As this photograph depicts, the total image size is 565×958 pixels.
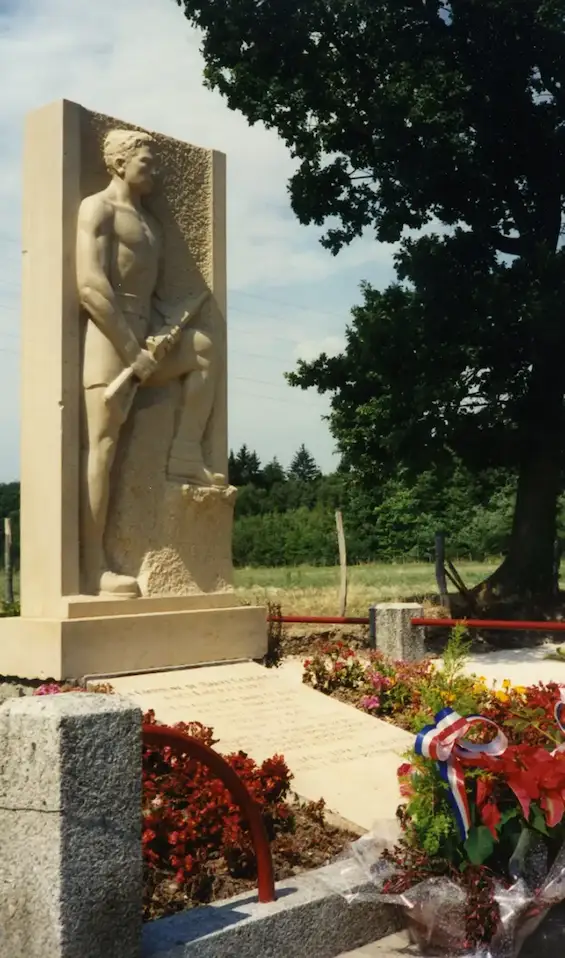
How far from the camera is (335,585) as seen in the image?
22125 millimetres

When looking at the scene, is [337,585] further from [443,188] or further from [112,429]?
[112,429]

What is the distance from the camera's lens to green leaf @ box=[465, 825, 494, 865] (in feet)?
12.6

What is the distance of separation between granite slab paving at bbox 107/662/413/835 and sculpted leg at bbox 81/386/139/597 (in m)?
0.73

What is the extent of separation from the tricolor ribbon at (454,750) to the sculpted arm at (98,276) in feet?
13.2

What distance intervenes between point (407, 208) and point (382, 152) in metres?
0.99

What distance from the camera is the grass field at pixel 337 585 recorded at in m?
16.6

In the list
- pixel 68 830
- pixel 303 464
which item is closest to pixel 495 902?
pixel 68 830

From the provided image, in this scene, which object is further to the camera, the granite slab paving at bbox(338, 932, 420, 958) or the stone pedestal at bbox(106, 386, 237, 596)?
the stone pedestal at bbox(106, 386, 237, 596)

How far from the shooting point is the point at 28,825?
3.10m

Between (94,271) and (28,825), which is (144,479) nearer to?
(94,271)

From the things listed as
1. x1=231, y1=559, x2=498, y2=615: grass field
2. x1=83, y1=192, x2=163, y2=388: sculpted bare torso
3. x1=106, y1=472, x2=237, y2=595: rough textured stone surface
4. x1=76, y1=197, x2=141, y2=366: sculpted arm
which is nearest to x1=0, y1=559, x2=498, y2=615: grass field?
x1=231, y1=559, x2=498, y2=615: grass field

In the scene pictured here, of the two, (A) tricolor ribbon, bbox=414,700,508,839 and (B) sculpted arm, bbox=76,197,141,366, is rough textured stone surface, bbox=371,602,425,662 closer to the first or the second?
(B) sculpted arm, bbox=76,197,141,366

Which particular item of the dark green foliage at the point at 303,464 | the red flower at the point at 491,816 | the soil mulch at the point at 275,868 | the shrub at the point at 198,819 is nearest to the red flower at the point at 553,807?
the red flower at the point at 491,816

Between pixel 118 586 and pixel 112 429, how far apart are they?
41.2 inches
